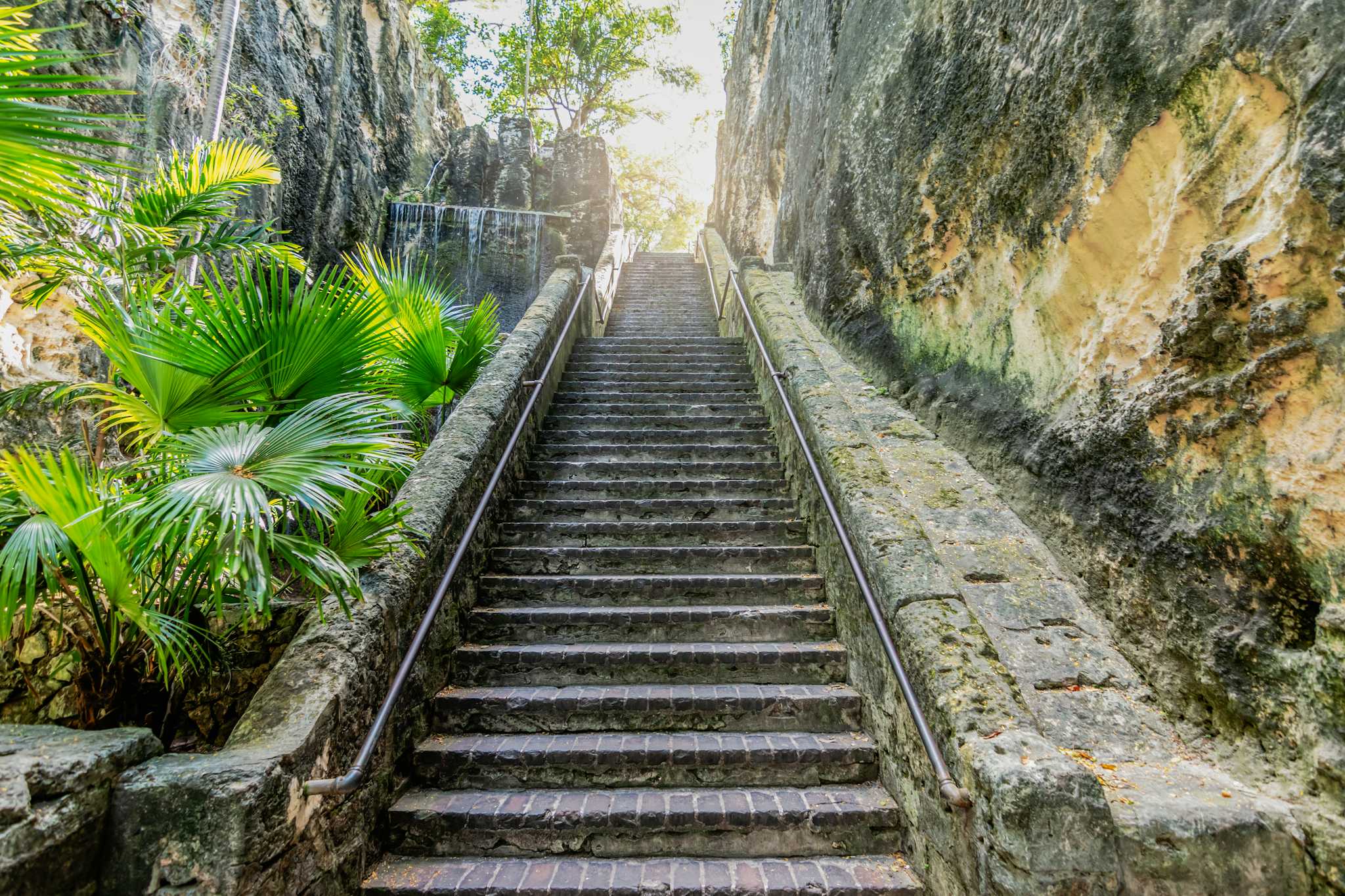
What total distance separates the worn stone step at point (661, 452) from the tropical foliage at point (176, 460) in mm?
2016

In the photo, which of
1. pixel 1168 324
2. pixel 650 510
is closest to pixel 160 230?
pixel 650 510

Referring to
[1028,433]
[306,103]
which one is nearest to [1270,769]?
[1028,433]

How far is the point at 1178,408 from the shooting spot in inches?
102

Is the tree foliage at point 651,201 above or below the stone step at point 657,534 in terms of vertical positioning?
above

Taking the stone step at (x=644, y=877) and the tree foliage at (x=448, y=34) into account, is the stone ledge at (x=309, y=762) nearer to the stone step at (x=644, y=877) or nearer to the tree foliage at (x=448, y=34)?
the stone step at (x=644, y=877)

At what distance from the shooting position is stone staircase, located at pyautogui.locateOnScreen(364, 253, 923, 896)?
2598 millimetres

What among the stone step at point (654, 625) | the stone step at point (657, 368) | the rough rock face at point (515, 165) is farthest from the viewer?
the rough rock face at point (515, 165)

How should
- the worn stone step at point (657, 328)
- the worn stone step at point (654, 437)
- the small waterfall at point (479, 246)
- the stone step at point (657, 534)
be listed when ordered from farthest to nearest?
the small waterfall at point (479, 246) < the worn stone step at point (657, 328) < the worn stone step at point (654, 437) < the stone step at point (657, 534)

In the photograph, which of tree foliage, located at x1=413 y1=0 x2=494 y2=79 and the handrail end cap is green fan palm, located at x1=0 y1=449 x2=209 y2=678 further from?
tree foliage, located at x1=413 y1=0 x2=494 y2=79

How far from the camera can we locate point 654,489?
15.9 feet

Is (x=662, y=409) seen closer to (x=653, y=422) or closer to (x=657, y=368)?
(x=653, y=422)

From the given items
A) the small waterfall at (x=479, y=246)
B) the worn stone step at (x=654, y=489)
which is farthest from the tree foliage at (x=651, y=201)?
the worn stone step at (x=654, y=489)

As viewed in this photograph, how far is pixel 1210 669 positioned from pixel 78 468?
12.8ft

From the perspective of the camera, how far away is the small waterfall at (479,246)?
454 inches
